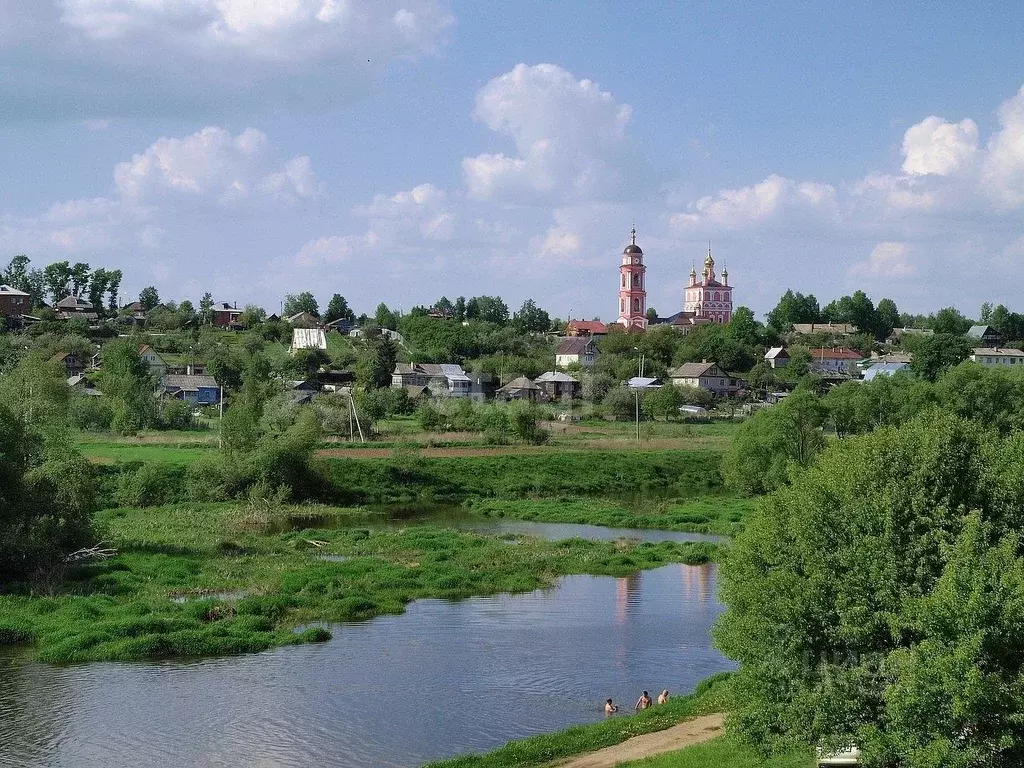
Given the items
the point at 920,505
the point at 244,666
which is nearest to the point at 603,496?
the point at 244,666

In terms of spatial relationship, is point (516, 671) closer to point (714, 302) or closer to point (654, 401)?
point (654, 401)

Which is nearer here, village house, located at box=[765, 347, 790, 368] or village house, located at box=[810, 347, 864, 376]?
village house, located at box=[765, 347, 790, 368]

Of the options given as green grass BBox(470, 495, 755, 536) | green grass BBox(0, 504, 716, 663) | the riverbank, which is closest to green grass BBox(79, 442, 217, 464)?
green grass BBox(0, 504, 716, 663)

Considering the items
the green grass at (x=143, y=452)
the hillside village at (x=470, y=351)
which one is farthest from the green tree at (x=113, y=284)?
the green grass at (x=143, y=452)

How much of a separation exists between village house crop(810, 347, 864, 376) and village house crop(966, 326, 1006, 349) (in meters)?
18.4

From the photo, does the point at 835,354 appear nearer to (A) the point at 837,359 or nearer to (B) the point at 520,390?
(A) the point at 837,359

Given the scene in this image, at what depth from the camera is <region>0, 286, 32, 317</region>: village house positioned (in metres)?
115

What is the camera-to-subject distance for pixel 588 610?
30.9 meters

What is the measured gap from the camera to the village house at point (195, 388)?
299ft

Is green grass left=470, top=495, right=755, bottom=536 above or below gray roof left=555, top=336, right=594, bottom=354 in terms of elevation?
below

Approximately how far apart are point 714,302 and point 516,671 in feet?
503

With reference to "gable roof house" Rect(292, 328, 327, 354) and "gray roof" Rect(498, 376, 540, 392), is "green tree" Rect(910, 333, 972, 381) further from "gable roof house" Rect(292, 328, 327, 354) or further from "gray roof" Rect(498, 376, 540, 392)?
"gable roof house" Rect(292, 328, 327, 354)

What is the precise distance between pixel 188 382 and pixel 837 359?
7071 centimetres

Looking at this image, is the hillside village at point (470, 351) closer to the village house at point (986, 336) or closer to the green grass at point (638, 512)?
the village house at point (986, 336)
